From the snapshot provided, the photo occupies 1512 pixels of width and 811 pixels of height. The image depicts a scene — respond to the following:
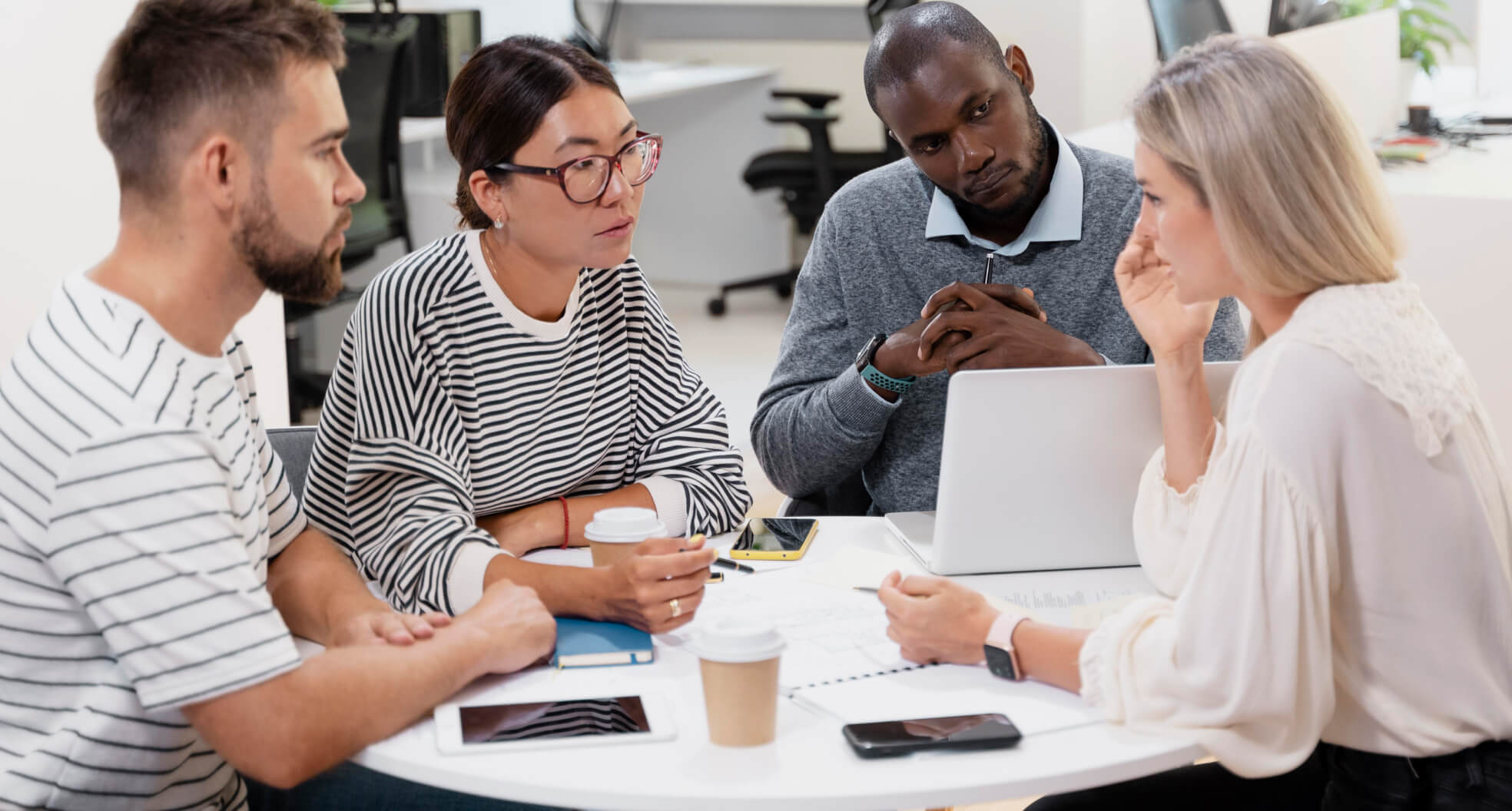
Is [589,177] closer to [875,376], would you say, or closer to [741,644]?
[875,376]

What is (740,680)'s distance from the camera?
109 centimetres

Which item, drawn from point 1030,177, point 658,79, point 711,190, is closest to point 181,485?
point 1030,177

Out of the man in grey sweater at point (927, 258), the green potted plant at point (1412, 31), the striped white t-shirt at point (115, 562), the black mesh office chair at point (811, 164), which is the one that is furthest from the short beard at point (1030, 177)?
the black mesh office chair at point (811, 164)

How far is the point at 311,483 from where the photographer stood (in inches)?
62.5

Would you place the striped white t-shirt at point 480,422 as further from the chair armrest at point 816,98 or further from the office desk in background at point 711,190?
the office desk in background at point 711,190

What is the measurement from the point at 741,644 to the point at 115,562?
18.7 inches

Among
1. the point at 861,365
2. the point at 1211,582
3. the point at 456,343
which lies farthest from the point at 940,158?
the point at 1211,582

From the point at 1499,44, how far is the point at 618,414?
462cm

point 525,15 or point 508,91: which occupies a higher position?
point 525,15

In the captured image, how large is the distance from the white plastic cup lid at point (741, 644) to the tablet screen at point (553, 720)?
0.11 meters

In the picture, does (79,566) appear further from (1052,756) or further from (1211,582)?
(1211,582)

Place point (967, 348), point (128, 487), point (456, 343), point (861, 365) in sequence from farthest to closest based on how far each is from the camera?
point (861, 365) → point (967, 348) → point (456, 343) → point (128, 487)

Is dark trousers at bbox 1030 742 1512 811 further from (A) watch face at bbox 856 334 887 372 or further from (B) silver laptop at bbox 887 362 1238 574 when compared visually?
(A) watch face at bbox 856 334 887 372

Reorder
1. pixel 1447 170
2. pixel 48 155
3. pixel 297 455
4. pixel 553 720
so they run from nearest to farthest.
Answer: pixel 553 720, pixel 297 455, pixel 48 155, pixel 1447 170
